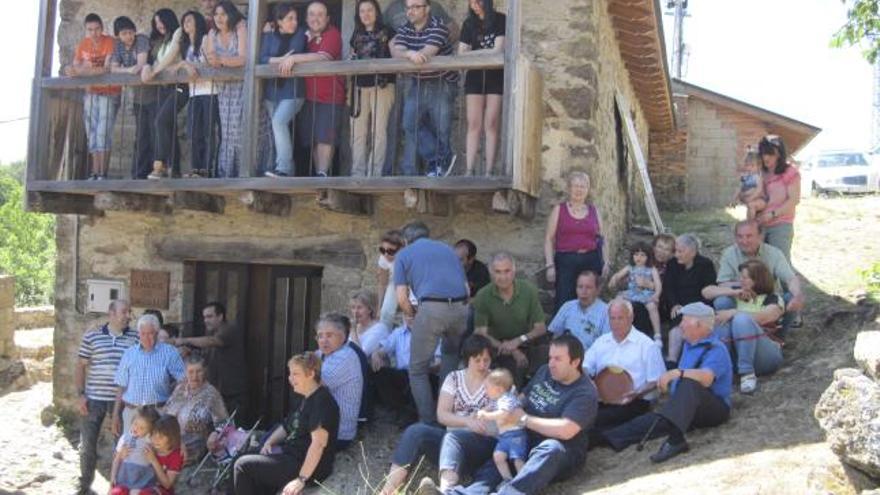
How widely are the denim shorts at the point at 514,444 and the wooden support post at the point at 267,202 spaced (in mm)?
3163

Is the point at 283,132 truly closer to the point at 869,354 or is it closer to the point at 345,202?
the point at 345,202

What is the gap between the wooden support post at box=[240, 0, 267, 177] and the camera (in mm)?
7480

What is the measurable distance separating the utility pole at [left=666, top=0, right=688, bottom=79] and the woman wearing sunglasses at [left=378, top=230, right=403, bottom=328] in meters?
19.3

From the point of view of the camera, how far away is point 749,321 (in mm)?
6309

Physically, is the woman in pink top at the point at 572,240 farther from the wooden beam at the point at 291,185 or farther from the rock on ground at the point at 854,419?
the rock on ground at the point at 854,419

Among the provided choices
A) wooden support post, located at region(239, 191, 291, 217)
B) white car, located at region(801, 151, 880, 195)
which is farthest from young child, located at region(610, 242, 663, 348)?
white car, located at region(801, 151, 880, 195)

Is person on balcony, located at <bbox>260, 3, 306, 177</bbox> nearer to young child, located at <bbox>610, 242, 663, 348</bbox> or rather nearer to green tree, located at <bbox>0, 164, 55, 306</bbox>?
young child, located at <bbox>610, 242, 663, 348</bbox>

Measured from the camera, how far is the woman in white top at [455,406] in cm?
588

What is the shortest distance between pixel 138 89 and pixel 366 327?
3.13m

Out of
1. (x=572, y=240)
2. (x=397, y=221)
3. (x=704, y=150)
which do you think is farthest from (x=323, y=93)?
(x=704, y=150)

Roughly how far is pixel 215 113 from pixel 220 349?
217cm

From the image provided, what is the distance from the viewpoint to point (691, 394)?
5.55 meters

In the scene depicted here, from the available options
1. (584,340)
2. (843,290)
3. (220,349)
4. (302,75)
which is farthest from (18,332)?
(843,290)

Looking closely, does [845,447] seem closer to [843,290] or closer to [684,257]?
[684,257]
